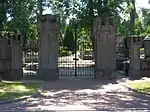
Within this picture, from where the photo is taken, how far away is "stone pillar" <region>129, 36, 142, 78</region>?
21547 mm

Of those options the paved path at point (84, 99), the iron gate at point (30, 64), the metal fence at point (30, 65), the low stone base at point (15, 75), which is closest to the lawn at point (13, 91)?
the paved path at point (84, 99)

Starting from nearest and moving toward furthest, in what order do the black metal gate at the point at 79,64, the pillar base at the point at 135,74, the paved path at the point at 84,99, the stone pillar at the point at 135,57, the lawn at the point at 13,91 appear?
the paved path at the point at 84,99 → the lawn at the point at 13,91 → the pillar base at the point at 135,74 → the stone pillar at the point at 135,57 → the black metal gate at the point at 79,64

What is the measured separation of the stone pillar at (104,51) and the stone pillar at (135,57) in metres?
1.14

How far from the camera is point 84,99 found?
13.6 m

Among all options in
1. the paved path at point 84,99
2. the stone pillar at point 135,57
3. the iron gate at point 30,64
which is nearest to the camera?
the paved path at point 84,99

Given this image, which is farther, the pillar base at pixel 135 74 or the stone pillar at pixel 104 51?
the pillar base at pixel 135 74

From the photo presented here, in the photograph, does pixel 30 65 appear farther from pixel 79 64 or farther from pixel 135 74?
pixel 135 74

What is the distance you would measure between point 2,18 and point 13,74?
3509 mm

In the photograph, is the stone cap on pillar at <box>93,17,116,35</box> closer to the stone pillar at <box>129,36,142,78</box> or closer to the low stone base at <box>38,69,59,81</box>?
the stone pillar at <box>129,36,142,78</box>

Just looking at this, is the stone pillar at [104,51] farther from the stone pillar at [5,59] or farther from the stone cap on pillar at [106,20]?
the stone pillar at [5,59]

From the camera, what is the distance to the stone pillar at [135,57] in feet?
70.7

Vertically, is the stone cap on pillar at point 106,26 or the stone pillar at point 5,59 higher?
the stone cap on pillar at point 106,26

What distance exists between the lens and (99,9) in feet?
86.4

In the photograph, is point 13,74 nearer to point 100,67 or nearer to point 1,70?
point 1,70
